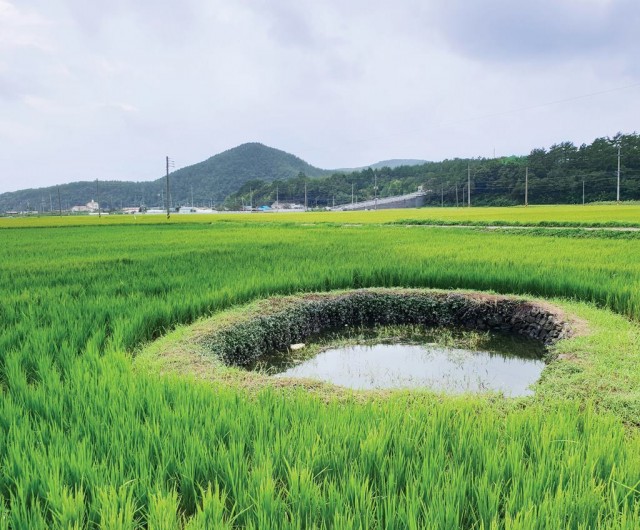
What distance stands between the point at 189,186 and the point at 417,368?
4793 inches

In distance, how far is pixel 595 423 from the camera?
251cm

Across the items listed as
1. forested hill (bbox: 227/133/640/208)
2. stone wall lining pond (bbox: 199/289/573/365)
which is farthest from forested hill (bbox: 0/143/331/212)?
stone wall lining pond (bbox: 199/289/573/365)

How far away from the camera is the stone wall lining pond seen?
5555mm

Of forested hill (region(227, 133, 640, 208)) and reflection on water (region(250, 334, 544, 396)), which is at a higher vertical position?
forested hill (region(227, 133, 640, 208))

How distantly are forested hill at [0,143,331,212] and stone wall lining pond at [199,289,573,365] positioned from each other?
112 metres

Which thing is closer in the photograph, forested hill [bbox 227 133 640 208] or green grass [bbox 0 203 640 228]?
green grass [bbox 0 203 640 228]

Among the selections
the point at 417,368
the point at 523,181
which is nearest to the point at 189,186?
the point at 523,181

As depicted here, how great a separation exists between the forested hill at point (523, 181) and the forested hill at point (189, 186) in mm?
25646

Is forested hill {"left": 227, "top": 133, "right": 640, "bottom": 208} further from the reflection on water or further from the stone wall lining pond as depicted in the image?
the reflection on water

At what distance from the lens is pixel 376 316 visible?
7.18 m

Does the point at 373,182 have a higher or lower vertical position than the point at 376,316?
higher

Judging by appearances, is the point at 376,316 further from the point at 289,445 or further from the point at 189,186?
the point at 189,186

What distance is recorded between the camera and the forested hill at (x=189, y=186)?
114m

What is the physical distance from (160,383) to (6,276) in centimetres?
667
